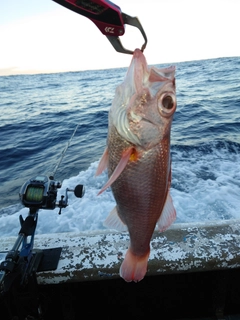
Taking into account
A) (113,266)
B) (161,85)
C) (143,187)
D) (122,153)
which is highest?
(161,85)

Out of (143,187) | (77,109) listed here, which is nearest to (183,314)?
(143,187)

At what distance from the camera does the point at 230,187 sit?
542 centimetres

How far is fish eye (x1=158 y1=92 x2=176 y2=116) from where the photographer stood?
4.03 feet

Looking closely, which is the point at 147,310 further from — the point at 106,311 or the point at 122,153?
the point at 122,153

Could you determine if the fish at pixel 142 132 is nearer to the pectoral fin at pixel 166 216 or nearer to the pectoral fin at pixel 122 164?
the pectoral fin at pixel 122 164

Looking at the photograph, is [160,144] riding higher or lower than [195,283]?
higher

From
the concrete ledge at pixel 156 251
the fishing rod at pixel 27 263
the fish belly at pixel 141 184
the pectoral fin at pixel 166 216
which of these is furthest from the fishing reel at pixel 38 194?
the pectoral fin at pixel 166 216

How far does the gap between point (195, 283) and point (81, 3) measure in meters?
2.42

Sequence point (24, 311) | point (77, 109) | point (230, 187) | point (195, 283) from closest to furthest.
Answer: point (24, 311), point (195, 283), point (230, 187), point (77, 109)

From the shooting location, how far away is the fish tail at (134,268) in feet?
4.63

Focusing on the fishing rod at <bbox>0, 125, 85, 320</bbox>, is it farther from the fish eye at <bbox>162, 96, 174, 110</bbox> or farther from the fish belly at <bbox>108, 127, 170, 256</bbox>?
the fish eye at <bbox>162, 96, 174, 110</bbox>

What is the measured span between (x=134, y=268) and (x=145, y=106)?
82 cm

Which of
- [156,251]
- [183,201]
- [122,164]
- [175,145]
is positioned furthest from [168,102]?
[175,145]

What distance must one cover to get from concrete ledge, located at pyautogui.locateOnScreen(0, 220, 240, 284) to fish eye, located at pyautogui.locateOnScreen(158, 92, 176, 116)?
135cm
